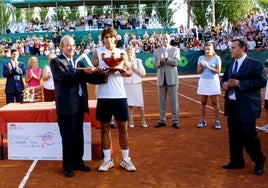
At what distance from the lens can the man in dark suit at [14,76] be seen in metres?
9.47

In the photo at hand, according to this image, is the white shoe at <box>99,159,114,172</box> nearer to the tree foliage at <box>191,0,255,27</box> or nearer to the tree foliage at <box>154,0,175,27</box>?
the tree foliage at <box>154,0,175,27</box>

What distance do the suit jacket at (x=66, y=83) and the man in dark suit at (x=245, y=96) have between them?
2.16m

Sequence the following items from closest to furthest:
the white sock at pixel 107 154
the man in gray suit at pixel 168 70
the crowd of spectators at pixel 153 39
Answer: the white sock at pixel 107 154, the man in gray suit at pixel 168 70, the crowd of spectators at pixel 153 39

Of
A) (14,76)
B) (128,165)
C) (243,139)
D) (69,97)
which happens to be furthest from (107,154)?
(14,76)

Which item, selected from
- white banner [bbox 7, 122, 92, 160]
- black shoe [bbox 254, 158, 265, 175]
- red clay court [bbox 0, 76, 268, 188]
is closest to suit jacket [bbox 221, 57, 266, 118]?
black shoe [bbox 254, 158, 265, 175]

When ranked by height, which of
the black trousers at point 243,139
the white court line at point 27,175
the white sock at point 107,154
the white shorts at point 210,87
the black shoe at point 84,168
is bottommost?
the white court line at point 27,175

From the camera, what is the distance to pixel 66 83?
600cm

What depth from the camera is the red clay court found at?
5.80m

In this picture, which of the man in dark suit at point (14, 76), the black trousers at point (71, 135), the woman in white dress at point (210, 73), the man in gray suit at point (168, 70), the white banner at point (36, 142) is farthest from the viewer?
the man in dark suit at point (14, 76)

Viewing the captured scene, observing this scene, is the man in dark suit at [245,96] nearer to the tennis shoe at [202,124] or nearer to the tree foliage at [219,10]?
the tennis shoe at [202,124]

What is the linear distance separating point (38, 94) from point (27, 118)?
2.31 m

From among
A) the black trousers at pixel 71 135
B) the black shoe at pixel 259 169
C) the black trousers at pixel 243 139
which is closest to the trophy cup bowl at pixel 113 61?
the black trousers at pixel 71 135

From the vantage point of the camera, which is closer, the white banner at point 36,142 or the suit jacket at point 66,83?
→ the suit jacket at point 66,83

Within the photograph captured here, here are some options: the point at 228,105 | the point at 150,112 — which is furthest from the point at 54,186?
the point at 150,112
